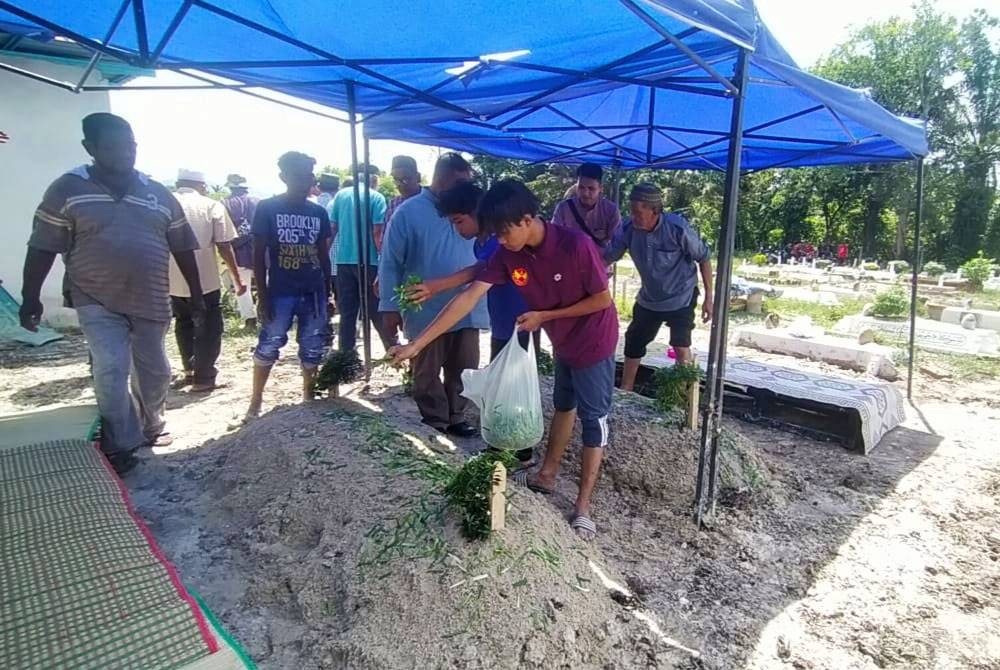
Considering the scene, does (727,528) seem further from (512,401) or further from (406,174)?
(406,174)

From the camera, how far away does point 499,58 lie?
302 cm

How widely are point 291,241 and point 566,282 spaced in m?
2.11

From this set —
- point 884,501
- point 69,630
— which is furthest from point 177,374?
point 884,501

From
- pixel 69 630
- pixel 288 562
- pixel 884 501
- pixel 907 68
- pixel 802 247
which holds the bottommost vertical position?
pixel 884 501

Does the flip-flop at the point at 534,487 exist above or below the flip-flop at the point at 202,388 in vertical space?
below

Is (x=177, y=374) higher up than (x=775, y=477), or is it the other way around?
(x=177, y=374)

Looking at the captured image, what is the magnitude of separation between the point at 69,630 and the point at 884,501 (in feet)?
12.8

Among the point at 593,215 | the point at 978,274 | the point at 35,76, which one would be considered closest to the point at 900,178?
the point at 978,274

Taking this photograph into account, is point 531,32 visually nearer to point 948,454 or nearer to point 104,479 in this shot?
point 104,479

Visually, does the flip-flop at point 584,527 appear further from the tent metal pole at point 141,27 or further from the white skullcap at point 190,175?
the white skullcap at point 190,175

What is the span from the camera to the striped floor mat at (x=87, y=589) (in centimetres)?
154

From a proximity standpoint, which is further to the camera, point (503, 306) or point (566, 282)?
point (503, 306)

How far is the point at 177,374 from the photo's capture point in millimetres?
5379

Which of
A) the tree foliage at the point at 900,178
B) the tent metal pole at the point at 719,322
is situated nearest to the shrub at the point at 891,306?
the tent metal pole at the point at 719,322
